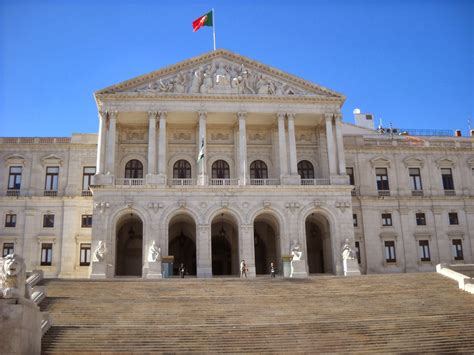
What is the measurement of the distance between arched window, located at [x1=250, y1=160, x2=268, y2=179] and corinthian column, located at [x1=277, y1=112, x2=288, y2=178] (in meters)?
3.22

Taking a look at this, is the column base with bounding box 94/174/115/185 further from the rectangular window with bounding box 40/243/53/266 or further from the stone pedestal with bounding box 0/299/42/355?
the stone pedestal with bounding box 0/299/42/355

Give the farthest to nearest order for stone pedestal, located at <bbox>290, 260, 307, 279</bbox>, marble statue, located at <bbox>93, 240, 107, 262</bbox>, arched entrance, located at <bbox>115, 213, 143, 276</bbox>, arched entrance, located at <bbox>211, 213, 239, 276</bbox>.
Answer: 1. arched entrance, located at <bbox>115, 213, 143, 276</bbox>
2. arched entrance, located at <bbox>211, 213, 239, 276</bbox>
3. stone pedestal, located at <bbox>290, 260, 307, 279</bbox>
4. marble statue, located at <bbox>93, 240, 107, 262</bbox>

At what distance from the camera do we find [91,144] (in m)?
50.5

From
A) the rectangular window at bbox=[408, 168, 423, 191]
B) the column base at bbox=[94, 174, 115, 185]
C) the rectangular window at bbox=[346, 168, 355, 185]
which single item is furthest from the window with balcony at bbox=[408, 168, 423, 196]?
the column base at bbox=[94, 174, 115, 185]

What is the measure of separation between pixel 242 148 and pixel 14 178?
21744 millimetres

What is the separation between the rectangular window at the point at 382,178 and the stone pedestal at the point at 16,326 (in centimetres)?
3977

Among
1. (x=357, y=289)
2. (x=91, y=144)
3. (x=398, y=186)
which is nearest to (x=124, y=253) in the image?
(x=91, y=144)

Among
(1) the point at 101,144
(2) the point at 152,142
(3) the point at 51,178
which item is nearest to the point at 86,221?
(3) the point at 51,178

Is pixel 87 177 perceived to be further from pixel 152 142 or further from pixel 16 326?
pixel 16 326

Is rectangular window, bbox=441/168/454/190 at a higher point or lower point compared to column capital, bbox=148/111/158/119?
lower

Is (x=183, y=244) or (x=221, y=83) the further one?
(x=183, y=244)

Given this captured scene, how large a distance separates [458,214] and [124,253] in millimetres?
31935

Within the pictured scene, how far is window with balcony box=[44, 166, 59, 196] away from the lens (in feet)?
162

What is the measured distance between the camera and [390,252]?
50312 millimetres
